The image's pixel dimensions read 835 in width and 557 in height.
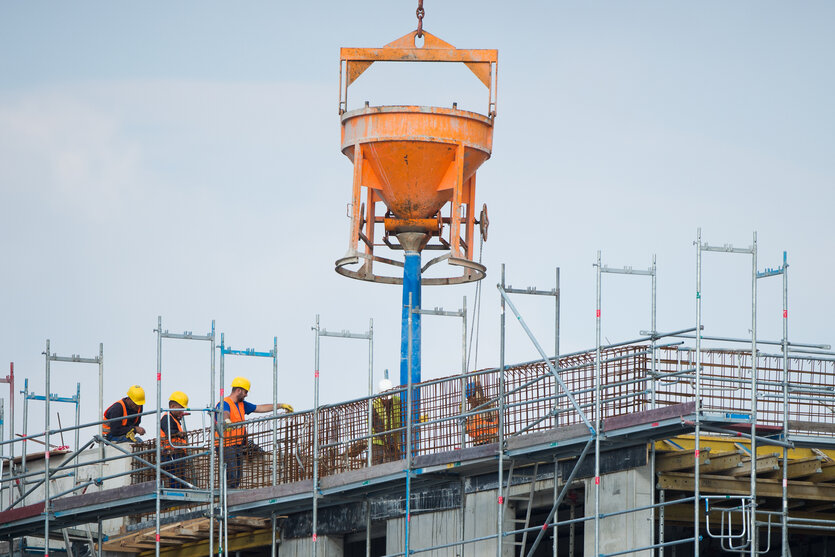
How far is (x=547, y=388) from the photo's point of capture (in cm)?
2680

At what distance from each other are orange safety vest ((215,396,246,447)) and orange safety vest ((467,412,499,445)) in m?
4.56

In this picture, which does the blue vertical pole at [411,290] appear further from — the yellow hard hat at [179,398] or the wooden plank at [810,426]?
the wooden plank at [810,426]

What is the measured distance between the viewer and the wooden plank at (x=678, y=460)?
2534 centimetres

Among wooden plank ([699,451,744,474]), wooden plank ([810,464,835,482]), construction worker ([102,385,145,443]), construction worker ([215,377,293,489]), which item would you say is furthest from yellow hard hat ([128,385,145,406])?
wooden plank ([810,464,835,482])

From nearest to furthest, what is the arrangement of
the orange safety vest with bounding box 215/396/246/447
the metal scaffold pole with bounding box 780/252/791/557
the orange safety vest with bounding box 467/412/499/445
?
1. the metal scaffold pole with bounding box 780/252/791/557
2. the orange safety vest with bounding box 467/412/499/445
3. the orange safety vest with bounding box 215/396/246/447

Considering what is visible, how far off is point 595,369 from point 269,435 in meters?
7.35

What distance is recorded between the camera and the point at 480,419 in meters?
27.8

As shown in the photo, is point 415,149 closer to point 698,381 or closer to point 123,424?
point 123,424

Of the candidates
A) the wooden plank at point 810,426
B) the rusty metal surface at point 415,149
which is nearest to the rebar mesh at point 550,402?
the wooden plank at point 810,426

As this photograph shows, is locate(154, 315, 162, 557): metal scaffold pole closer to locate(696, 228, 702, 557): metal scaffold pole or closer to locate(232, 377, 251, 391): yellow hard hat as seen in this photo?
locate(232, 377, 251, 391): yellow hard hat

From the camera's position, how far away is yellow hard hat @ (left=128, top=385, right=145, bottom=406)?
32.5 m

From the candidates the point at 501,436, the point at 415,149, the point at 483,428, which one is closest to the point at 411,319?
the point at 415,149

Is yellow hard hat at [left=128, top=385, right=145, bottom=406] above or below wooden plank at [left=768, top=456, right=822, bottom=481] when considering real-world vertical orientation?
above

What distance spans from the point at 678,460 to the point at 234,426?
8372 mm
